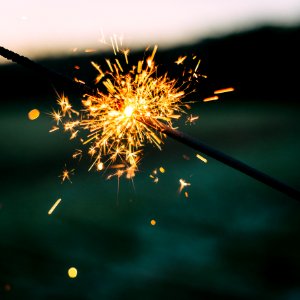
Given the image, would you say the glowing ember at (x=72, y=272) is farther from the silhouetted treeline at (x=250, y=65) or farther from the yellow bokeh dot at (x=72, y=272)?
the silhouetted treeline at (x=250, y=65)

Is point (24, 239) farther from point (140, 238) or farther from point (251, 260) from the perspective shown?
point (251, 260)

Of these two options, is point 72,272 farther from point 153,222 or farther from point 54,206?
point 54,206

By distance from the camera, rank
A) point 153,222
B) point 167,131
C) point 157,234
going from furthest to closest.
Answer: point 153,222, point 157,234, point 167,131

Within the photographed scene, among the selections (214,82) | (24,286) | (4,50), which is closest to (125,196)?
(24,286)

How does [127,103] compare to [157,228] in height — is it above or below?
above

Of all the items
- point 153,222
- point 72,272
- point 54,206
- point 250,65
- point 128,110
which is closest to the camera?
point 128,110

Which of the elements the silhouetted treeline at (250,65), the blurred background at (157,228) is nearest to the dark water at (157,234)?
→ the blurred background at (157,228)

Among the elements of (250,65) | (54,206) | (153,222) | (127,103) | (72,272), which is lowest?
(250,65)

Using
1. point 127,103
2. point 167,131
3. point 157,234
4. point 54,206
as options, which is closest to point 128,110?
point 127,103

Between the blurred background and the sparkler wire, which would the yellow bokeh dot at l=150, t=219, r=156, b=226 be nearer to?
the blurred background

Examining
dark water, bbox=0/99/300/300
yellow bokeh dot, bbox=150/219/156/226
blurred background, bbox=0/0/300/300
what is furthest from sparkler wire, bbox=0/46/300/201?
yellow bokeh dot, bbox=150/219/156/226

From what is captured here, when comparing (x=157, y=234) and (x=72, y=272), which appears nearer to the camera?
(x=72, y=272)
